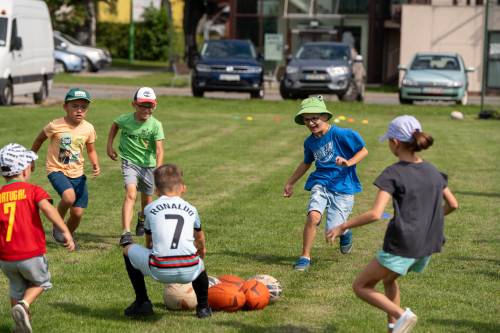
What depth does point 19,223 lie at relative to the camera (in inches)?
280

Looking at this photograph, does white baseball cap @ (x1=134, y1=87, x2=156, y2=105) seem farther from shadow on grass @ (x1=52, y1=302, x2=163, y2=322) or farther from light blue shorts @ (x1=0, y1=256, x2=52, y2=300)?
light blue shorts @ (x1=0, y1=256, x2=52, y2=300)

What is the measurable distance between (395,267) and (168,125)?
18372 millimetres

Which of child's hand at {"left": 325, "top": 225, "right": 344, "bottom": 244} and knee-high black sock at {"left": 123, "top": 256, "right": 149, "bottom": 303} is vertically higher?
child's hand at {"left": 325, "top": 225, "right": 344, "bottom": 244}

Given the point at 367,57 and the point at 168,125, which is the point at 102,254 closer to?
the point at 168,125

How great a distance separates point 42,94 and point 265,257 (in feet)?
68.9

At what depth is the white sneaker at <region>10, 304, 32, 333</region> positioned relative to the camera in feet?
22.6

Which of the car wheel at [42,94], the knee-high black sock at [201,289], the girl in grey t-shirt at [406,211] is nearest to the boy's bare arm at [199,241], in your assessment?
the knee-high black sock at [201,289]

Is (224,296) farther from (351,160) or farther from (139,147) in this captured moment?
(139,147)

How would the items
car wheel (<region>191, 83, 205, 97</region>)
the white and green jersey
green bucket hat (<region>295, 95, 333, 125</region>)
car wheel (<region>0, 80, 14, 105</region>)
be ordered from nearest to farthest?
the white and green jersey < green bucket hat (<region>295, 95, 333, 125</region>) < car wheel (<region>0, 80, 14, 105</region>) < car wheel (<region>191, 83, 205, 97</region>)

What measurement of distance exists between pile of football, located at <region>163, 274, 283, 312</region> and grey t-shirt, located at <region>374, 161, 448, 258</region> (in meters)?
1.59

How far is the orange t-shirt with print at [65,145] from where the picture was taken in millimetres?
10422

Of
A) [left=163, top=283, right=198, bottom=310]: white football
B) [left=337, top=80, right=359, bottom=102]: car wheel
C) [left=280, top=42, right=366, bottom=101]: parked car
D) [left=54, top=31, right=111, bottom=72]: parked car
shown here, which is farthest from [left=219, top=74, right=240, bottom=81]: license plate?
[left=163, top=283, right=198, bottom=310]: white football

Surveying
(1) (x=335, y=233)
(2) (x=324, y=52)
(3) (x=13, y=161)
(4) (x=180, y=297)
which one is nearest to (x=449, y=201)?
(1) (x=335, y=233)

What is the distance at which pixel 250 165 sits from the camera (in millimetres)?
18406
